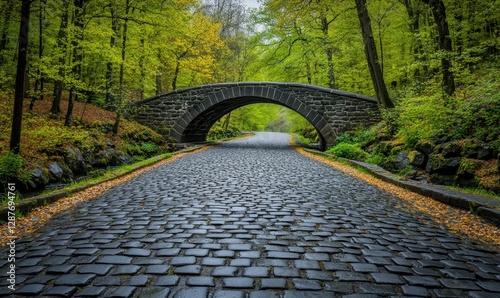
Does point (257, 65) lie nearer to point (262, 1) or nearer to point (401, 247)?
point (262, 1)

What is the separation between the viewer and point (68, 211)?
4734 mm

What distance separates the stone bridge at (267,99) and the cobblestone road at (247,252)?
11.1 metres

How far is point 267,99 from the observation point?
18.4m

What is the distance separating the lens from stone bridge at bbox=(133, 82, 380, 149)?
1583 cm

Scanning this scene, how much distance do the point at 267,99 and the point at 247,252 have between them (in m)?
16.0

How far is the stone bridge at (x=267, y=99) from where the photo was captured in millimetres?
15828

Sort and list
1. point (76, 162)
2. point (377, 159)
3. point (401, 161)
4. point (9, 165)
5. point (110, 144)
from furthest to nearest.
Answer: point (110, 144) → point (377, 159) → point (76, 162) → point (401, 161) → point (9, 165)

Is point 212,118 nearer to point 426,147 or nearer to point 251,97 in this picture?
point 251,97

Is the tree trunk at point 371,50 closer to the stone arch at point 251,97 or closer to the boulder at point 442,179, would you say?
the stone arch at point 251,97

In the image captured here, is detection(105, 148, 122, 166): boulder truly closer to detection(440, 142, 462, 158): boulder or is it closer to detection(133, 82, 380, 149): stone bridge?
detection(133, 82, 380, 149): stone bridge

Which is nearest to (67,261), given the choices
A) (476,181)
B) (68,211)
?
(68,211)

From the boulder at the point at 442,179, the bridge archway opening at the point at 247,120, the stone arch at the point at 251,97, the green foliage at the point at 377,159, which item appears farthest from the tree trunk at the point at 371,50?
the bridge archway opening at the point at 247,120

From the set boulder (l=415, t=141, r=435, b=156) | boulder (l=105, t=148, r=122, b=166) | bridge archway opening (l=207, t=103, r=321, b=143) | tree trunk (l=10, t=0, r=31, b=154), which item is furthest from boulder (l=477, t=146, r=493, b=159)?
bridge archway opening (l=207, t=103, r=321, b=143)

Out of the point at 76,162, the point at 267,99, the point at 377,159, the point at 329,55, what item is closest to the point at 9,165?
the point at 76,162
